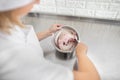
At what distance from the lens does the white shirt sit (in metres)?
0.55

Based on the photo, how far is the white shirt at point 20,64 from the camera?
1.81 feet

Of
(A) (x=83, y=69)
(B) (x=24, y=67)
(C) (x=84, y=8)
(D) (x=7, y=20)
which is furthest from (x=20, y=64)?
(C) (x=84, y=8)

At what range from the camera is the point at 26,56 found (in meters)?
0.58

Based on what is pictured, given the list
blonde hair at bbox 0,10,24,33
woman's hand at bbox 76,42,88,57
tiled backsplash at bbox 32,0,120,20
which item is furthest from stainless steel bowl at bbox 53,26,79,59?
blonde hair at bbox 0,10,24,33

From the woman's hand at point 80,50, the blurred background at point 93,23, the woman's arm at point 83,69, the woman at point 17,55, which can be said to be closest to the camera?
the woman at point 17,55

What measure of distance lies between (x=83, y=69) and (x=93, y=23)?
36 cm

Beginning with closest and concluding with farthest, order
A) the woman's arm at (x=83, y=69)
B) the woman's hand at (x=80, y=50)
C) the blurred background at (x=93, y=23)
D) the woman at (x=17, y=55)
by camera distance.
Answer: the woman at (x=17, y=55), the woman's arm at (x=83, y=69), the woman's hand at (x=80, y=50), the blurred background at (x=93, y=23)

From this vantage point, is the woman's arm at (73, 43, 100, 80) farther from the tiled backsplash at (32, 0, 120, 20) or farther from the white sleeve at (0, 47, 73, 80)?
the tiled backsplash at (32, 0, 120, 20)

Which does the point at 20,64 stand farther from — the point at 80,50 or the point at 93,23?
the point at 93,23

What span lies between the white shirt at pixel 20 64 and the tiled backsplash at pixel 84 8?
0.44 m

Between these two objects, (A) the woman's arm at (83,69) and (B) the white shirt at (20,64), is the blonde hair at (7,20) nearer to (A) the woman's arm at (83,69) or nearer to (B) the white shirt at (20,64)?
(B) the white shirt at (20,64)

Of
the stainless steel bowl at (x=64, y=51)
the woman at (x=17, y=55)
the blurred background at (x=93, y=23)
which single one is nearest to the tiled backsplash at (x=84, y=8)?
the blurred background at (x=93, y=23)

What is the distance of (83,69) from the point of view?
75cm

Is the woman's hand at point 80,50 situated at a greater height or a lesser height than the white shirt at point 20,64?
lesser
